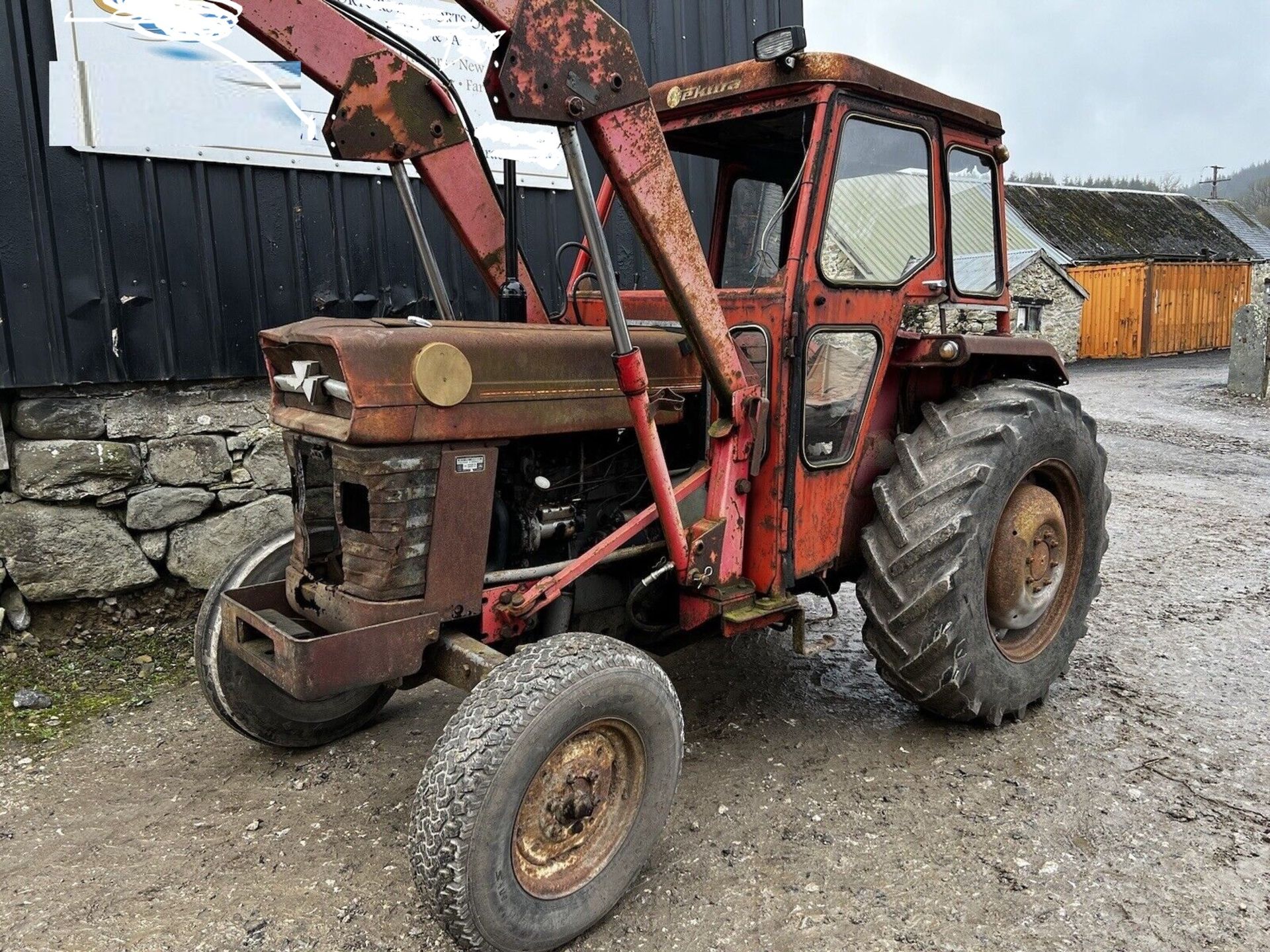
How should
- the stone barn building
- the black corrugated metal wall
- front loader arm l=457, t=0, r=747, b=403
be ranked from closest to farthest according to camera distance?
1. front loader arm l=457, t=0, r=747, b=403
2. the black corrugated metal wall
3. the stone barn building

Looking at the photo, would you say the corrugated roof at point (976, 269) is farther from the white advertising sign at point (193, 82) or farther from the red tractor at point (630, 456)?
the white advertising sign at point (193, 82)

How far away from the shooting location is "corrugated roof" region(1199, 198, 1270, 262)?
29.9 m

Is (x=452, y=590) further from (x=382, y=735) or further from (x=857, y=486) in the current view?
(x=857, y=486)

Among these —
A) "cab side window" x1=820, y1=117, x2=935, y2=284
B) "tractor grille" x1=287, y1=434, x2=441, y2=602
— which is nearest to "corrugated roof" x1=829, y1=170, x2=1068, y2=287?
"cab side window" x1=820, y1=117, x2=935, y2=284

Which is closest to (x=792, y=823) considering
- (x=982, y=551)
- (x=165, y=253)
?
(x=982, y=551)

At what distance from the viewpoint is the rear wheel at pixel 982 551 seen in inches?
127

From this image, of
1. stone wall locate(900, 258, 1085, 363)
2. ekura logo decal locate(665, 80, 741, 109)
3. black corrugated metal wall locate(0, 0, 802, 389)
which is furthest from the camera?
stone wall locate(900, 258, 1085, 363)

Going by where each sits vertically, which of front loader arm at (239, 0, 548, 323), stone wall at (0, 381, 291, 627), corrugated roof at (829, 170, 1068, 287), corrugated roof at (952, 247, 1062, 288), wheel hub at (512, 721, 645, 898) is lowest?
wheel hub at (512, 721, 645, 898)

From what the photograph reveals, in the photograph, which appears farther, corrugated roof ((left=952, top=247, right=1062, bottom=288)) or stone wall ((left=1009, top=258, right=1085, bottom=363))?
stone wall ((left=1009, top=258, right=1085, bottom=363))

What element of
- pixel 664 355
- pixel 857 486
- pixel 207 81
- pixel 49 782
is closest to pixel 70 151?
pixel 207 81

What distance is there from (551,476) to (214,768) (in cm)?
168

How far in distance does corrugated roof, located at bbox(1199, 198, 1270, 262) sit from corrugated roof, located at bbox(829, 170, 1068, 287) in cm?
3096

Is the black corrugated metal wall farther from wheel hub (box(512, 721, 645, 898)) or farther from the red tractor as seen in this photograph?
wheel hub (box(512, 721, 645, 898))

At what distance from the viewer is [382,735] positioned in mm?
3617
